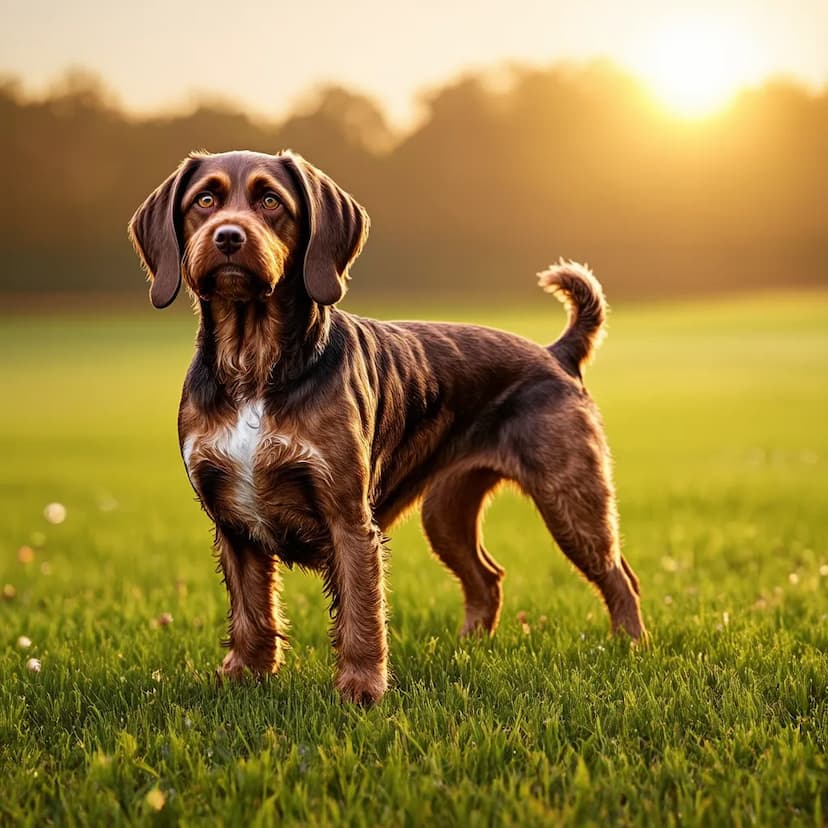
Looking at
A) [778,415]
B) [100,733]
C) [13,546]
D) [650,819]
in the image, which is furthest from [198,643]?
[778,415]

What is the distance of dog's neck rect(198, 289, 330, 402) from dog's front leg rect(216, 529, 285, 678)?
0.87 m

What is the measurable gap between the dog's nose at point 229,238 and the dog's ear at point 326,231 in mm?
Result: 401

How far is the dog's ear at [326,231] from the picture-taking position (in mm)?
4422

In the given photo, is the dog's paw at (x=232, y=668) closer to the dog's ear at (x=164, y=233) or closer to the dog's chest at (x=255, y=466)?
the dog's chest at (x=255, y=466)

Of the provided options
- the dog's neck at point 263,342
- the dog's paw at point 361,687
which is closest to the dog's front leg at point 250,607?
the dog's paw at point 361,687

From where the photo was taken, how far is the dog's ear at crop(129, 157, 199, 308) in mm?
4535

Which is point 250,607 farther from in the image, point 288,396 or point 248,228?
point 248,228

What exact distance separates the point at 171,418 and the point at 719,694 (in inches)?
731

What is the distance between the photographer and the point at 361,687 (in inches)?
182

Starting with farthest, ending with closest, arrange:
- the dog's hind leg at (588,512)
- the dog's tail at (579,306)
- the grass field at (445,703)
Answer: the dog's tail at (579,306) < the dog's hind leg at (588,512) < the grass field at (445,703)

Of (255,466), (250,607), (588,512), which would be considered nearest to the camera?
(255,466)

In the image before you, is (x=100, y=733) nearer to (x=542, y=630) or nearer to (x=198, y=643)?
(x=198, y=643)

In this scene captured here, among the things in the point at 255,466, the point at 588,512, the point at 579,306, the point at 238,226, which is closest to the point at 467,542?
the point at 588,512

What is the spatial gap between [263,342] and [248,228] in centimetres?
53
